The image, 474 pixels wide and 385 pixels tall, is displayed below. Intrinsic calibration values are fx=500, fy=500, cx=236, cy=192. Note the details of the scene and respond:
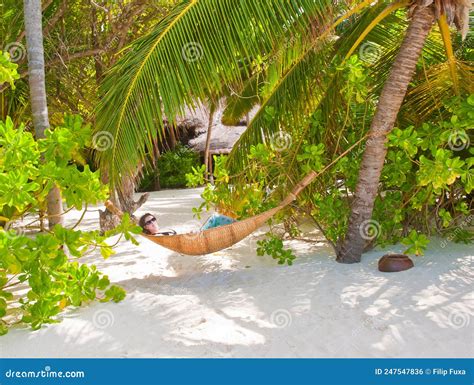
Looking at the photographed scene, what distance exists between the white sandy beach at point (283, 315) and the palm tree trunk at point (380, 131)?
192 mm

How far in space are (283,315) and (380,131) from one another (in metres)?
1.52

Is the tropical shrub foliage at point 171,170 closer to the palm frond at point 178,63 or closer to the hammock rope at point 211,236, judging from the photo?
the hammock rope at point 211,236

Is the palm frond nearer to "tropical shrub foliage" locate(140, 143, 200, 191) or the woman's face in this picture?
the woman's face

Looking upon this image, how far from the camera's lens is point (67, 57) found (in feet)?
17.1

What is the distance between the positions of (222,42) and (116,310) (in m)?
1.79

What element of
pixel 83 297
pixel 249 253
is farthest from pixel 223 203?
pixel 83 297

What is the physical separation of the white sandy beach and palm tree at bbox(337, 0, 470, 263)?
0.72 ft

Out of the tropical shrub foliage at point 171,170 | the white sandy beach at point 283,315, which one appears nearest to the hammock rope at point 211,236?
the white sandy beach at point 283,315

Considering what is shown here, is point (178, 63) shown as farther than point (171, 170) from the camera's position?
No

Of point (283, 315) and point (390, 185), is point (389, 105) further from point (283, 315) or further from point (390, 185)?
point (283, 315)

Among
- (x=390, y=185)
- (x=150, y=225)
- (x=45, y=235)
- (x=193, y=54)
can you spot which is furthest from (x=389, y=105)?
(x=150, y=225)

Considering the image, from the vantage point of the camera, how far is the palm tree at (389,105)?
3.29 m

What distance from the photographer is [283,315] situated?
2836 millimetres
